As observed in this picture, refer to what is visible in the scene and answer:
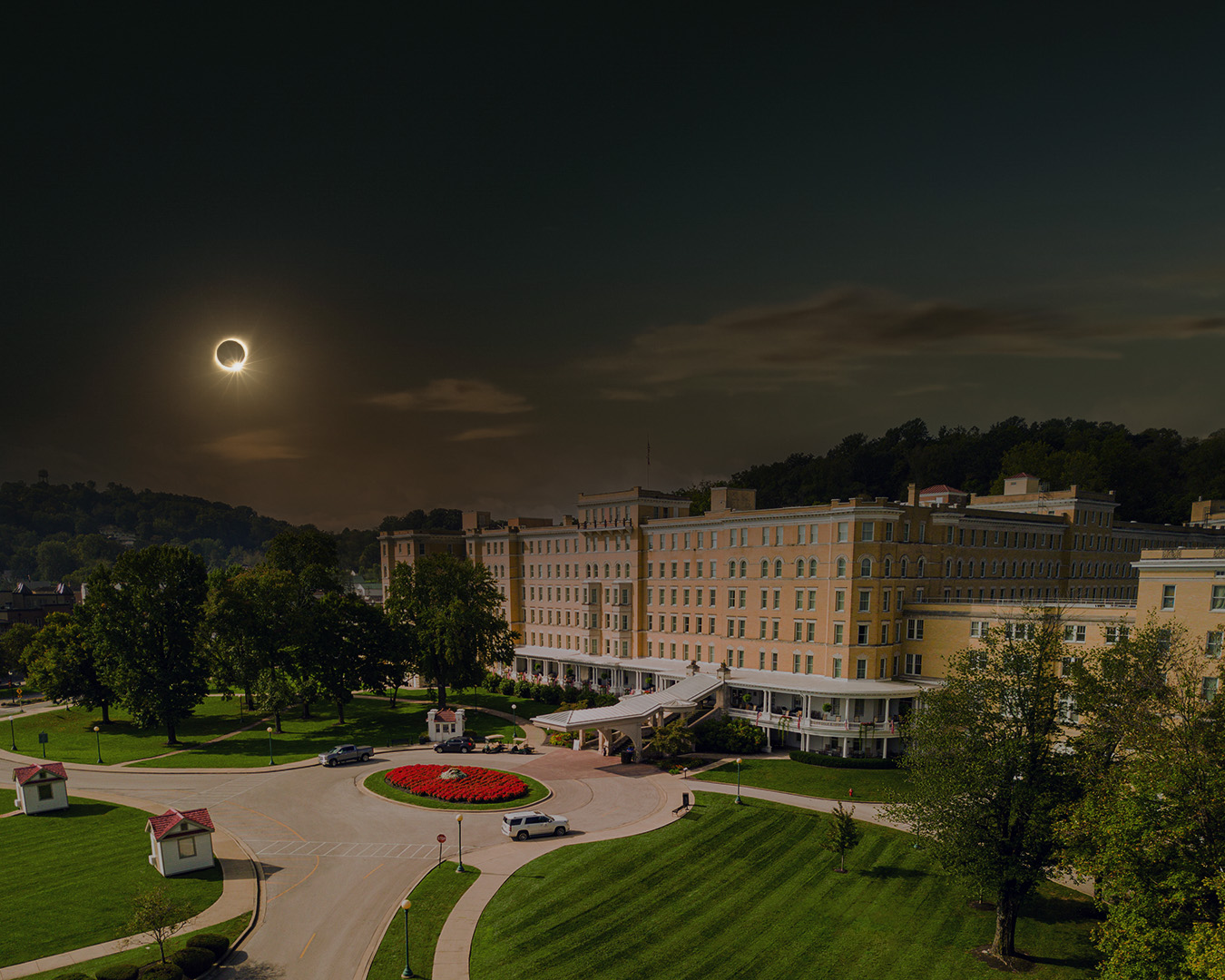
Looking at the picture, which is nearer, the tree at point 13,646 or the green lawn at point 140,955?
the green lawn at point 140,955

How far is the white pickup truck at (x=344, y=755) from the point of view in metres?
53.4

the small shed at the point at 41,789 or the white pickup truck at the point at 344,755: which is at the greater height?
the small shed at the point at 41,789

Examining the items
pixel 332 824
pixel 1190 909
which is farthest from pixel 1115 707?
pixel 332 824

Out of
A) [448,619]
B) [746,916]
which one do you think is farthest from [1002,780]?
[448,619]

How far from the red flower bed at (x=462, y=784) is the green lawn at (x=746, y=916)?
30.4ft

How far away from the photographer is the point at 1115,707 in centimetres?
2808

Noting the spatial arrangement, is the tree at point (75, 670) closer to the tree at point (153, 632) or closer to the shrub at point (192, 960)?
the tree at point (153, 632)

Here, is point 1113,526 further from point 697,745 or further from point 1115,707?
point 1115,707

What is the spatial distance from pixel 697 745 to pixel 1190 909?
37.2 metres

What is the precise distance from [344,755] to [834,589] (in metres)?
41.2

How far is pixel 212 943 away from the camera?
1084 inches

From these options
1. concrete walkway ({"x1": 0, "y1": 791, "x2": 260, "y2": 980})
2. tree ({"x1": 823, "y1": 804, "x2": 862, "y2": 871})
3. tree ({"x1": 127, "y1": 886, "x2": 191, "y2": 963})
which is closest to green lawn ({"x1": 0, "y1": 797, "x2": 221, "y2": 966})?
concrete walkway ({"x1": 0, "y1": 791, "x2": 260, "y2": 980})

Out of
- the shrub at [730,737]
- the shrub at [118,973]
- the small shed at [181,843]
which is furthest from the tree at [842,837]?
the small shed at [181,843]

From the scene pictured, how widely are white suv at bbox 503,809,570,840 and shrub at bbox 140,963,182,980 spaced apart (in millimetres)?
17004
